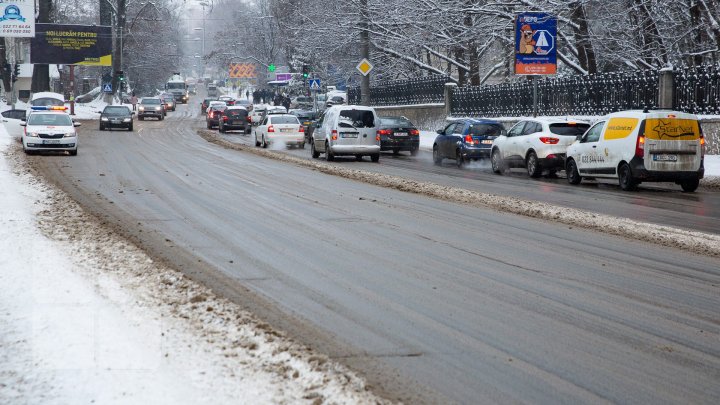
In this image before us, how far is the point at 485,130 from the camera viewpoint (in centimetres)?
3058

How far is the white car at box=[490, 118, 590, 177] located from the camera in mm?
24969

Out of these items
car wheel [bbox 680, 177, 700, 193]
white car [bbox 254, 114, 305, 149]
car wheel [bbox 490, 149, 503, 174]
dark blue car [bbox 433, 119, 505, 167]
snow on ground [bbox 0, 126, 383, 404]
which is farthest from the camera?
white car [bbox 254, 114, 305, 149]

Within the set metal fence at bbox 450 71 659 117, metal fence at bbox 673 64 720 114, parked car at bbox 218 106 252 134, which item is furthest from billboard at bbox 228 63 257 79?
metal fence at bbox 673 64 720 114

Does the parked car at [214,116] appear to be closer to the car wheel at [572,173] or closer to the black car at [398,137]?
the black car at [398,137]

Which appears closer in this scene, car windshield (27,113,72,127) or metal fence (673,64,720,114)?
metal fence (673,64,720,114)

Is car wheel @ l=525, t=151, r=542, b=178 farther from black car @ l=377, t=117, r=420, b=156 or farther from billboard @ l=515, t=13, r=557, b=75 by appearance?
black car @ l=377, t=117, r=420, b=156

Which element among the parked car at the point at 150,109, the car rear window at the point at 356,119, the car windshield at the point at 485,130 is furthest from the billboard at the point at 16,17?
the car windshield at the point at 485,130

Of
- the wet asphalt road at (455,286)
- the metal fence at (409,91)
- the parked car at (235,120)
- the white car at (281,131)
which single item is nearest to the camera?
the wet asphalt road at (455,286)

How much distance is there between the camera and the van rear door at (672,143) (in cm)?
2052

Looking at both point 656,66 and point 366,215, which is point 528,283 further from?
point 656,66

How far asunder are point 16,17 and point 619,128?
165ft

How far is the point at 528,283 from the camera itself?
9508 millimetres

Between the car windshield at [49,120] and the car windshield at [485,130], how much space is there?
12.9m

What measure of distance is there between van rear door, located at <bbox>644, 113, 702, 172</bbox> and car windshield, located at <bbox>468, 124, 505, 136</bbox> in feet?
32.7
